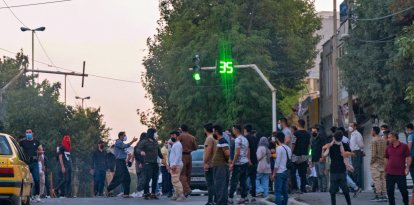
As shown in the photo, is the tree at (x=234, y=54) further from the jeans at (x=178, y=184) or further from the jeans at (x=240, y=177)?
the jeans at (x=240, y=177)

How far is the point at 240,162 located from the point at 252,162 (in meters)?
1.45

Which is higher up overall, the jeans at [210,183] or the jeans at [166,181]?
the jeans at [166,181]

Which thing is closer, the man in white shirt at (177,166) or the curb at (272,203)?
the curb at (272,203)

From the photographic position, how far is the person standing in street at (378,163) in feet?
82.6

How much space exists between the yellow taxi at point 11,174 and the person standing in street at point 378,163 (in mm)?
8251

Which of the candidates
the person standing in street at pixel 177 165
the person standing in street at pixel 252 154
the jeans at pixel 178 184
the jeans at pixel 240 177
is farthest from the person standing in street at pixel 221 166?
the jeans at pixel 178 184

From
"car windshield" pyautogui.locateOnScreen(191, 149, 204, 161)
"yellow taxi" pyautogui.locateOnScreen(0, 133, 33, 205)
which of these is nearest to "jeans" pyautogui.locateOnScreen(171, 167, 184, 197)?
"yellow taxi" pyautogui.locateOnScreen(0, 133, 33, 205)

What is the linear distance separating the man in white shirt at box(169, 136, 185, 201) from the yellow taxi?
690 cm

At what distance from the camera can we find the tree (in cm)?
5625

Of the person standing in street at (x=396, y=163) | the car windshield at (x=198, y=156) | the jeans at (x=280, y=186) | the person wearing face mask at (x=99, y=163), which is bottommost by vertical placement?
the jeans at (x=280, y=186)

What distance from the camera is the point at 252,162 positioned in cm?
2686

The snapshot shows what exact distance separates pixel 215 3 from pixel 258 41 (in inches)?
151

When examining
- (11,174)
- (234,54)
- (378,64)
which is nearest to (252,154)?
(11,174)

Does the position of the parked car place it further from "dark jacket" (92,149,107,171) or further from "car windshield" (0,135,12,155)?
"car windshield" (0,135,12,155)
